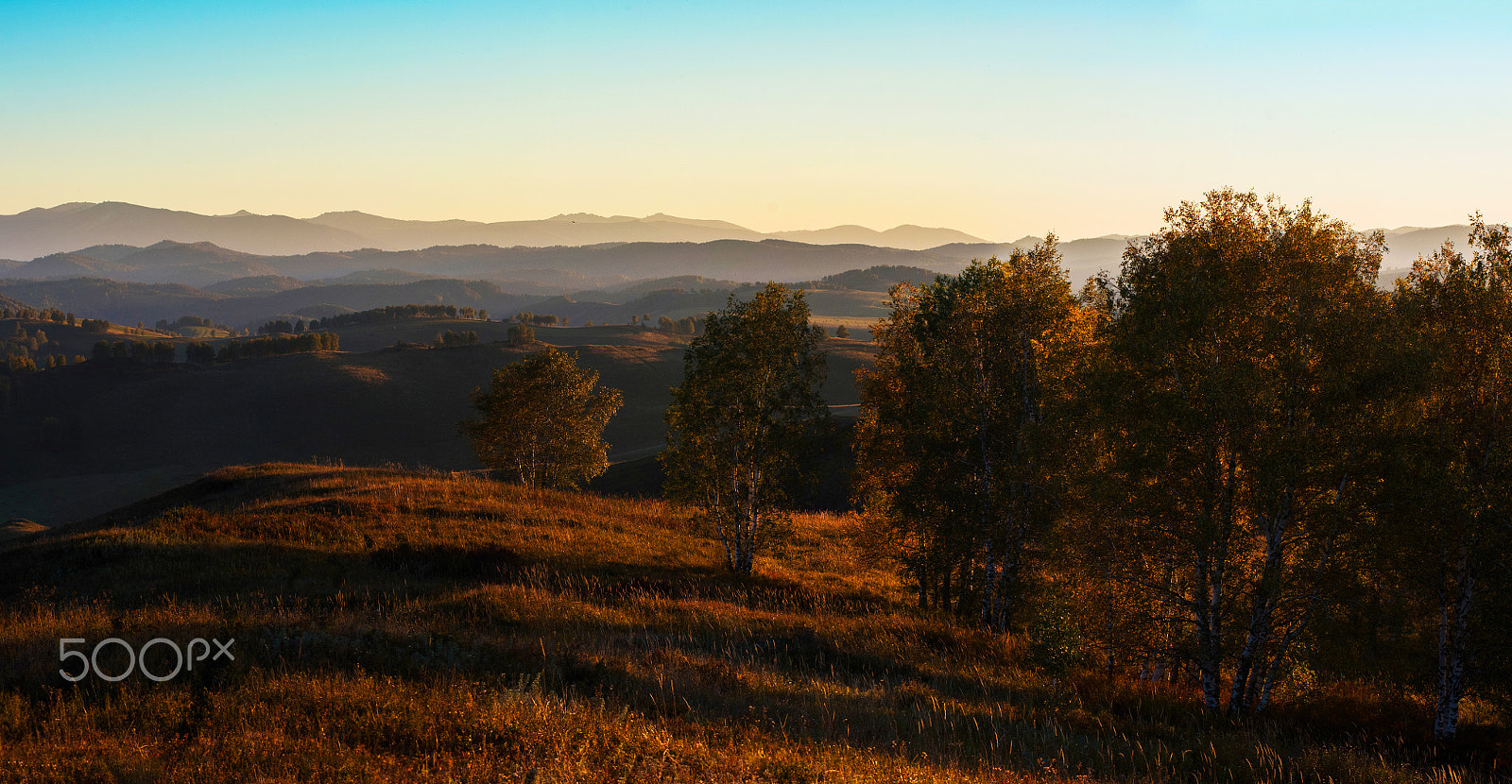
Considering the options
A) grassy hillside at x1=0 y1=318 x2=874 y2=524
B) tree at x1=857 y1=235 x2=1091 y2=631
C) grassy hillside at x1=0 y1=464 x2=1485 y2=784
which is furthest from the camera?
grassy hillside at x1=0 y1=318 x2=874 y2=524

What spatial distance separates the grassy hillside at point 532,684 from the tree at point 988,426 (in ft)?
10.2

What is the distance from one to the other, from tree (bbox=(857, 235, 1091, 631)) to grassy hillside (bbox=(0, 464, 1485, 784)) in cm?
310

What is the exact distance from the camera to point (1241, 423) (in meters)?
17.5

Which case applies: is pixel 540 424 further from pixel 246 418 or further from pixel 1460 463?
pixel 246 418

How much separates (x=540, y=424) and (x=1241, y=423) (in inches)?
1899

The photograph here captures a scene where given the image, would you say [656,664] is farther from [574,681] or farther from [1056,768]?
[1056,768]

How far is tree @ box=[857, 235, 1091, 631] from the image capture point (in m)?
24.4

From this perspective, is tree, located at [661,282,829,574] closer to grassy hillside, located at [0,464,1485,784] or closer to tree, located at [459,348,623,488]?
grassy hillside, located at [0,464,1485,784]

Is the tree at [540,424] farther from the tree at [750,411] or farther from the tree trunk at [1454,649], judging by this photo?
the tree trunk at [1454,649]

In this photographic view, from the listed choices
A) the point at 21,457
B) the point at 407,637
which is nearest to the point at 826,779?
the point at 407,637

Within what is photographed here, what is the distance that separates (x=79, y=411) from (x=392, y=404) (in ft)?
212

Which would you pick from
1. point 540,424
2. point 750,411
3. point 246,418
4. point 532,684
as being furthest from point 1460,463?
point 246,418

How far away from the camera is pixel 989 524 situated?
24.6 m

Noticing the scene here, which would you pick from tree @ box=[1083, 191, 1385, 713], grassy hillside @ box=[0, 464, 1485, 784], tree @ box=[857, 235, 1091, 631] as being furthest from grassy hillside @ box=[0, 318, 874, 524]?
tree @ box=[1083, 191, 1385, 713]
